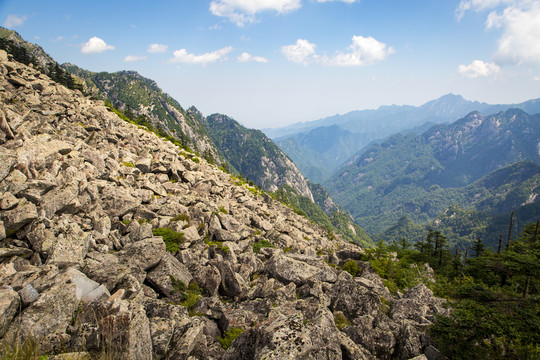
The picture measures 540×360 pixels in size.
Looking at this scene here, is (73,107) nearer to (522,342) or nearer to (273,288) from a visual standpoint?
(273,288)

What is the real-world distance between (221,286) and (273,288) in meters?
3.43

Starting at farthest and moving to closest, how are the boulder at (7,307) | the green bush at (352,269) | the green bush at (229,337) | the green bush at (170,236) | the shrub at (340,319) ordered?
1. the green bush at (352,269)
2. the green bush at (170,236)
3. the shrub at (340,319)
4. the green bush at (229,337)
5. the boulder at (7,307)

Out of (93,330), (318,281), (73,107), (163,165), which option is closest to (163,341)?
(93,330)

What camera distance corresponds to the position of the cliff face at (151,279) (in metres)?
8.89

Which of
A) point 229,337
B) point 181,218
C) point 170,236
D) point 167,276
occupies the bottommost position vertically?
point 229,337

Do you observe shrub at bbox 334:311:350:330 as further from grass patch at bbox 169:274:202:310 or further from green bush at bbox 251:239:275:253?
green bush at bbox 251:239:275:253

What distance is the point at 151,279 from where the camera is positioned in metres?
15.0

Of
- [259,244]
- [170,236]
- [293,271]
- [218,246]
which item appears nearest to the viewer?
[293,271]

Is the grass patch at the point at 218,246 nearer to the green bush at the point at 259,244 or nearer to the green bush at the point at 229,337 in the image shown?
the green bush at the point at 259,244

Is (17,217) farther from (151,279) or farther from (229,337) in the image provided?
(229,337)

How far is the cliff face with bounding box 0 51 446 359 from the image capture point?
889 centimetres

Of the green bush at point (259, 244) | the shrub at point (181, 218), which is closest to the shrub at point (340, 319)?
the green bush at point (259, 244)

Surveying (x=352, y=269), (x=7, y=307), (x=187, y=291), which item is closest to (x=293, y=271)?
(x=187, y=291)

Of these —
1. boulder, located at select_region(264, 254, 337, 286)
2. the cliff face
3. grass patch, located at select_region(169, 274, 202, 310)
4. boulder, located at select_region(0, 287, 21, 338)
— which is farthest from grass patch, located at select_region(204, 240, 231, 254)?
boulder, located at select_region(0, 287, 21, 338)
